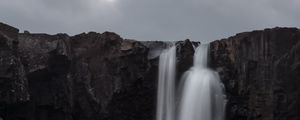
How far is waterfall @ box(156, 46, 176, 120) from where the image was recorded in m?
52.7

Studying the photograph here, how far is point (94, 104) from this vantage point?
175ft

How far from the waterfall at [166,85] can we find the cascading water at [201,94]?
0.86 metres

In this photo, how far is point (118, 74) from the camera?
53.3m

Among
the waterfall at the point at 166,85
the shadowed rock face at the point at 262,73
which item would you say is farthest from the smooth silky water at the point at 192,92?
the shadowed rock face at the point at 262,73

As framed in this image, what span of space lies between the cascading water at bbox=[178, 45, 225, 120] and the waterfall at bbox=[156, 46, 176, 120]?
860 mm

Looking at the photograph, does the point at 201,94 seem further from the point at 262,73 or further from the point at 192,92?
the point at 262,73

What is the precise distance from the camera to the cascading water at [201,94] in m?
51.2

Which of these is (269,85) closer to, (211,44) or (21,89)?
(211,44)

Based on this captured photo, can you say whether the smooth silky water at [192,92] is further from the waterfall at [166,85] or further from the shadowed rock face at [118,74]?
the shadowed rock face at [118,74]

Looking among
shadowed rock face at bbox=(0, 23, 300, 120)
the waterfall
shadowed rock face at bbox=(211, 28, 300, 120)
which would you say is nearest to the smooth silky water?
the waterfall

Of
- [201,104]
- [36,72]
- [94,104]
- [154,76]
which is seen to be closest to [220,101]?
[201,104]

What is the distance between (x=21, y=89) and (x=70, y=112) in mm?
4276

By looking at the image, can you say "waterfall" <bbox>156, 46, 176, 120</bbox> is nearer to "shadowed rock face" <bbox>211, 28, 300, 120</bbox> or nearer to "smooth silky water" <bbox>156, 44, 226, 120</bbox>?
"smooth silky water" <bbox>156, 44, 226, 120</bbox>

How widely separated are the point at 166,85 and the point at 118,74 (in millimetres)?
3374
